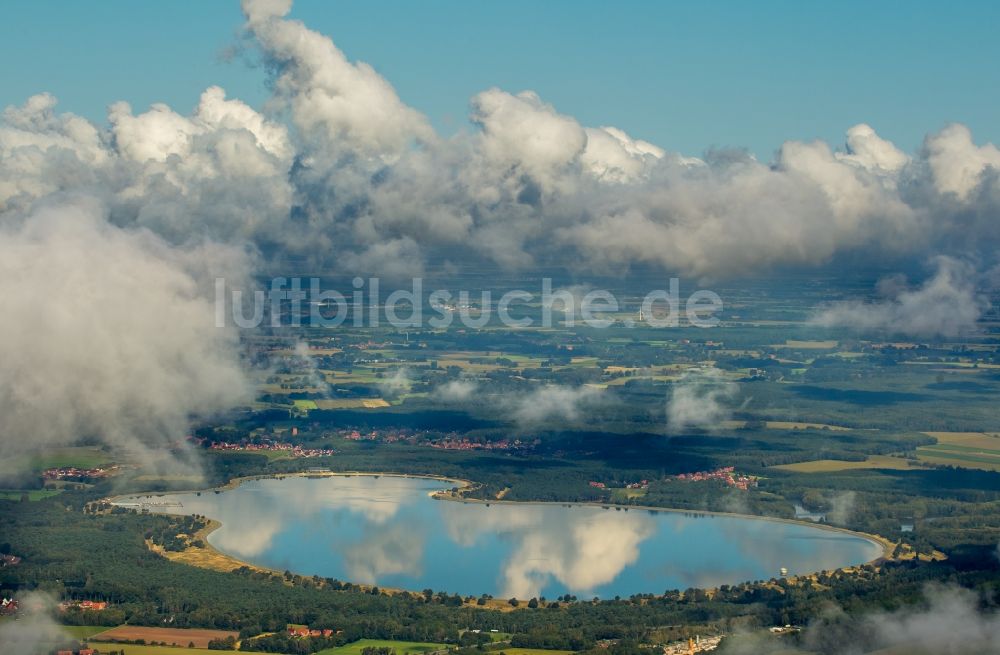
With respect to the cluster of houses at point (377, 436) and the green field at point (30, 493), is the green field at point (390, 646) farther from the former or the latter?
the cluster of houses at point (377, 436)

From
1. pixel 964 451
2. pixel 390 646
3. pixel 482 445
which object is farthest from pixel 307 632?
pixel 964 451

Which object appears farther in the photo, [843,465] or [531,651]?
→ [843,465]

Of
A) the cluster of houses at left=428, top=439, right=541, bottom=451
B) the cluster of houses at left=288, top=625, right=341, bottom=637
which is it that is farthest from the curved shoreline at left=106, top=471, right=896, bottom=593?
the cluster of houses at left=428, top=439, right=541, bottom=451

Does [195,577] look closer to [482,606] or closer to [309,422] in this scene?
[482,606]

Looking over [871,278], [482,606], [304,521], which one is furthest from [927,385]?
[482,606]

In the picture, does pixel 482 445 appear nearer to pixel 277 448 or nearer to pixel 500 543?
pixel 277 448

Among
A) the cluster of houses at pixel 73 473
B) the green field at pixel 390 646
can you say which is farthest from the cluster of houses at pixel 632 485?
the green field at pixel 390 646

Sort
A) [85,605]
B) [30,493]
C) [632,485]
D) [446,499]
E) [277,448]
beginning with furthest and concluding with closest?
[277,448], [632,485], [446,499], [30,493], [85,605]
